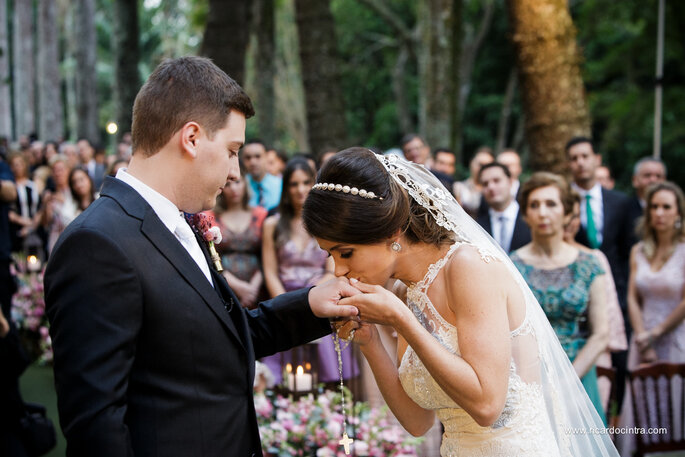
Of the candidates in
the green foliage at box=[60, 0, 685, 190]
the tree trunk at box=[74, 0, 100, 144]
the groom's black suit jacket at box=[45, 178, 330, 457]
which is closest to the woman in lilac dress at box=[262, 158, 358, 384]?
the groom's black suit jacket at box=[45, 178, 330, 457]

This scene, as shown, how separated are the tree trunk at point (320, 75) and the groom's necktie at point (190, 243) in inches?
262

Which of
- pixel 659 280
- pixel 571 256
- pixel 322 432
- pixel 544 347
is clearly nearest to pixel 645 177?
pixel 659 280

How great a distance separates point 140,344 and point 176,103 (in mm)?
728

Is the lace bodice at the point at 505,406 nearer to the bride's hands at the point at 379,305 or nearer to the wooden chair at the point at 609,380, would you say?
the bride's hands at the point at 379,305

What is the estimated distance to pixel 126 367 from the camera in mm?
1860

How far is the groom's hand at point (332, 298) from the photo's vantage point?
8.32 ft

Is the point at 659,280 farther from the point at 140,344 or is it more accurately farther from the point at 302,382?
the point at 140,344

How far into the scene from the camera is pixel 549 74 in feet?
25.5

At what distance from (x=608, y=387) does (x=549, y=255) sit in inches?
38.8

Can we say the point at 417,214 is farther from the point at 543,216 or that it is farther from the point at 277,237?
the point at 277,237

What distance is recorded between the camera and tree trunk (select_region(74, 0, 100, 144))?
17641 millimetres

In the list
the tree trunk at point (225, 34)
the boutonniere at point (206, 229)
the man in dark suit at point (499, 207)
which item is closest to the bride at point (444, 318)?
the boutonniere at point (206, 229)

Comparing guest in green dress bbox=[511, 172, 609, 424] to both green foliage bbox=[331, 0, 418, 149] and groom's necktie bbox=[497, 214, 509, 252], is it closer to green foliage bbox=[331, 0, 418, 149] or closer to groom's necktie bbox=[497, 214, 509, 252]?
groom's necktie bbox=[497, 214, 509, 252]

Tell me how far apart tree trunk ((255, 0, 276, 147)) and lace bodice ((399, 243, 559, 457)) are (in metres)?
14.1
